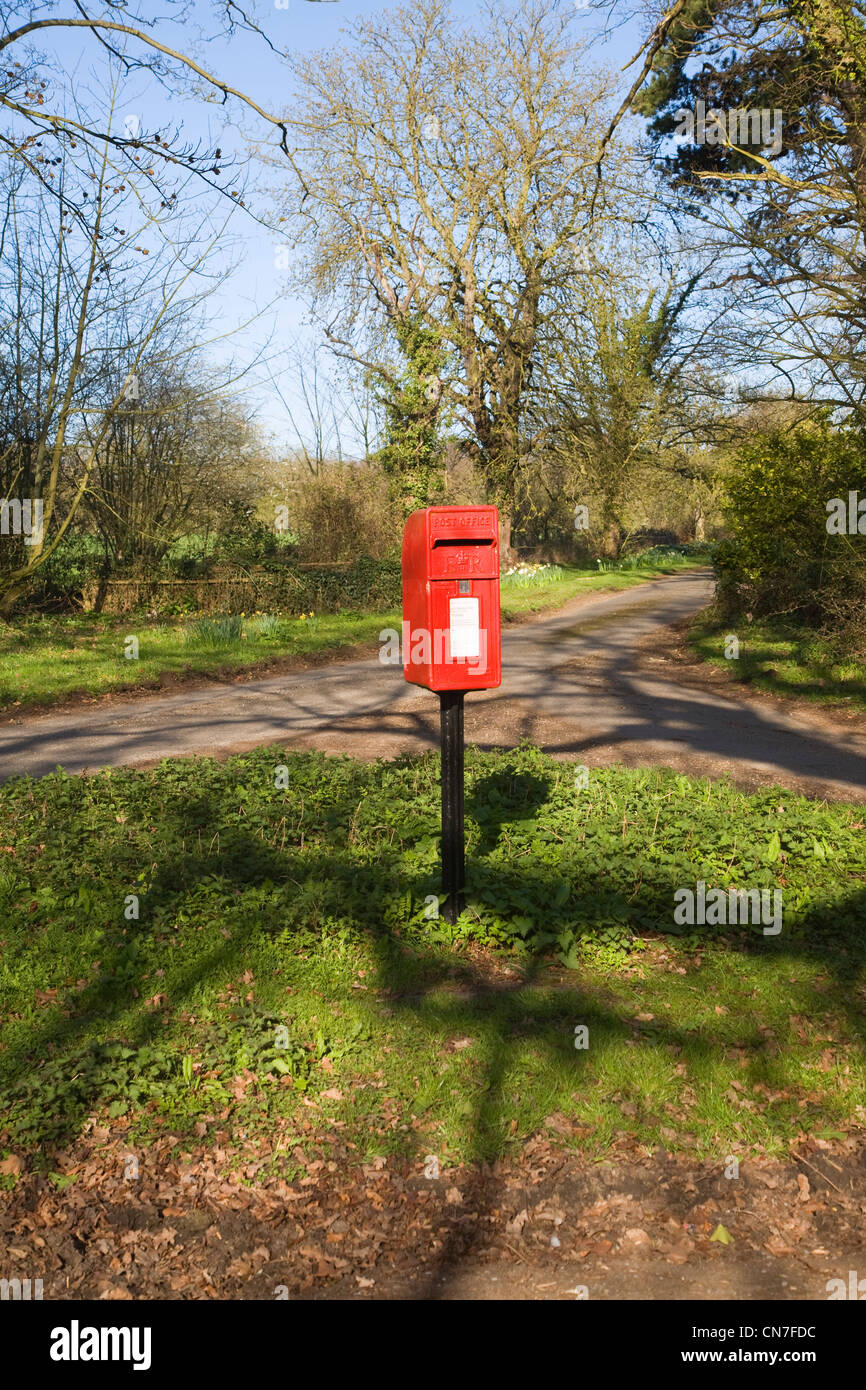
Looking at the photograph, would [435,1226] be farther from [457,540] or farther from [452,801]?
[457,540]

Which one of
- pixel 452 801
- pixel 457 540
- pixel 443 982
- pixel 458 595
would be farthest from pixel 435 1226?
pixel 457 540

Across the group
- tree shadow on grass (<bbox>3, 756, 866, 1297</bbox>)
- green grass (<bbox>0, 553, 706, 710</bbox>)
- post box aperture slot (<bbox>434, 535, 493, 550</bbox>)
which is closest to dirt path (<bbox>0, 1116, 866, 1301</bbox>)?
tree shadow on grass (<bbox>3, 756, 866, 1297</bbox>)

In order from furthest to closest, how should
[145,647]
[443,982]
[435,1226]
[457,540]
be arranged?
[145,647]
[443,982]
[457,540]
[435,1226]

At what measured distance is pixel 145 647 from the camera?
15.5 m

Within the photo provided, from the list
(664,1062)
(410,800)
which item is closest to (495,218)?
(410,800)

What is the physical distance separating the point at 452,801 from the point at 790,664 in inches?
389

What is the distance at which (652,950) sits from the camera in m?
5.18

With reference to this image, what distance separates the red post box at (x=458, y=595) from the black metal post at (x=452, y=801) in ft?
0.71

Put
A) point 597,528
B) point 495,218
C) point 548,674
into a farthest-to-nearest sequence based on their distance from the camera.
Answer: point 597,528
point 495,218
point 548,674

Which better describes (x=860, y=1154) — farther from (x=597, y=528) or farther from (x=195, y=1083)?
(x=597, y=528)

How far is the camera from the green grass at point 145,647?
12602 mm

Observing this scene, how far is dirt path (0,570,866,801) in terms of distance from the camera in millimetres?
8750

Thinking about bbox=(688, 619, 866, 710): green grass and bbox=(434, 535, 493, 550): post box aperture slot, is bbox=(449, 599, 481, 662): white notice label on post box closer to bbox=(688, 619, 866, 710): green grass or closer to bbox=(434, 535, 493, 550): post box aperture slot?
bbox=(434, 535, 493, 550): post box aperture slot

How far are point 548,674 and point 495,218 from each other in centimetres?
1866
